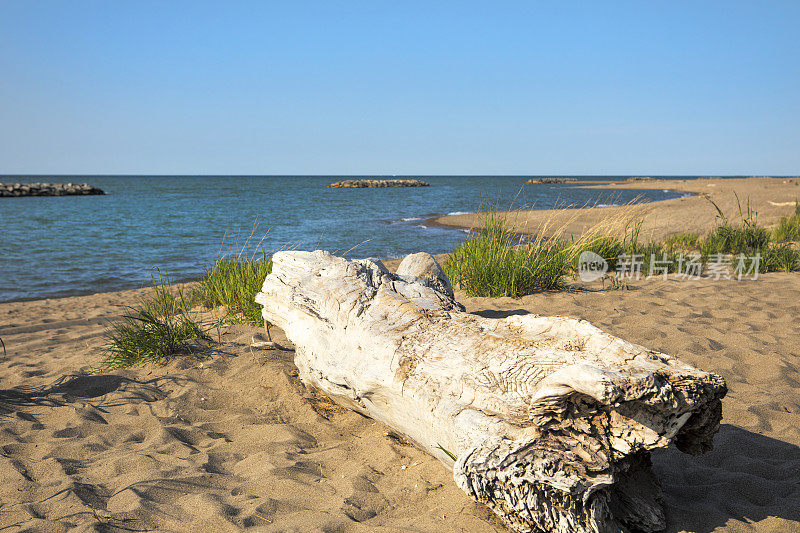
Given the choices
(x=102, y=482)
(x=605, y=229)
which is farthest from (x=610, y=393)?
(x=605, y=229)

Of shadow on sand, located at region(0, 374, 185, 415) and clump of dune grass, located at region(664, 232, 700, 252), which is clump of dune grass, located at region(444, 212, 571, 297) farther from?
clump of dune grass, located at region(664, 232, 700, 252)

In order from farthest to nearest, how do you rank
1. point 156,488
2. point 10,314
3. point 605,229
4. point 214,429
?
point 605,229
point 10,314
point 214,429
point 156,488

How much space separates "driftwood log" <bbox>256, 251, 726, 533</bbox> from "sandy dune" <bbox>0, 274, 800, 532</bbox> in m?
0.26

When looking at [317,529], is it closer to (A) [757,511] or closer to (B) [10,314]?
(A) [757,511]

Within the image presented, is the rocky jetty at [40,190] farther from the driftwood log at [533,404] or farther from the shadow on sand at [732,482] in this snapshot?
the shadow on sand at [732,482]

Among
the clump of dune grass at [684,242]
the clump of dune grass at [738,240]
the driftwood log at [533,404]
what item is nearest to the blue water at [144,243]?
the clump of dune grass at [684,242]

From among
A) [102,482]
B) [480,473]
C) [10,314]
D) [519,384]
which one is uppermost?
[519,384]

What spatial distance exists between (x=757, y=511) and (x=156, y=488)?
2.60 m

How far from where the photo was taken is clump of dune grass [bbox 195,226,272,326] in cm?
473

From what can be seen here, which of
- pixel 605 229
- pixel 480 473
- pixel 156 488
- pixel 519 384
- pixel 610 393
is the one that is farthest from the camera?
pixel 605 229

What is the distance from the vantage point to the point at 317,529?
187 centimetres

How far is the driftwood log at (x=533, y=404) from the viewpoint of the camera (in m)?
1.71

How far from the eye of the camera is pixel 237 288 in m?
5.04

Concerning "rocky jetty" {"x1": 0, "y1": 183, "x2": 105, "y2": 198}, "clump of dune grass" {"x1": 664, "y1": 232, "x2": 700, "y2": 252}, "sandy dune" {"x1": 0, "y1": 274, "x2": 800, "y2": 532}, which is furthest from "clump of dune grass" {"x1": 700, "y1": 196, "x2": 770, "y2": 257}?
"rocky jetty" {"x1": 0, "y1": 183, "x2": 105, "y2": 198}
